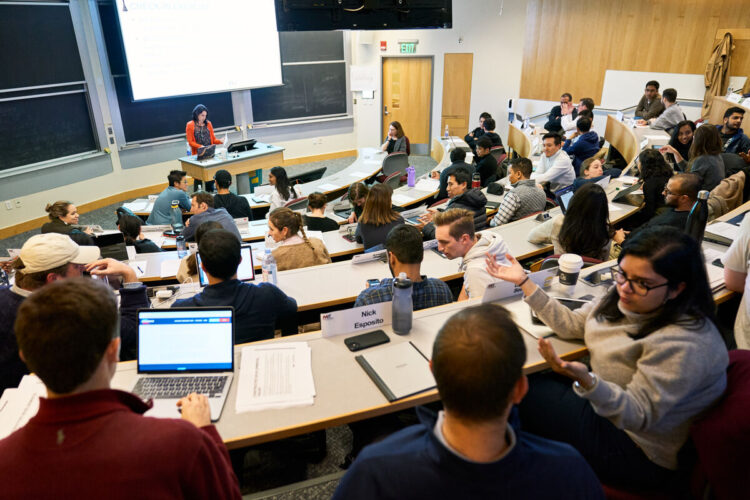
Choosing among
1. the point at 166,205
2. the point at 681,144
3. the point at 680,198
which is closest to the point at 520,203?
the point at 680,198

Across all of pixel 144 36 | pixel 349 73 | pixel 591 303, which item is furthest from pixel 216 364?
pixel 349 73

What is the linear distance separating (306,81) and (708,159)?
748 cm

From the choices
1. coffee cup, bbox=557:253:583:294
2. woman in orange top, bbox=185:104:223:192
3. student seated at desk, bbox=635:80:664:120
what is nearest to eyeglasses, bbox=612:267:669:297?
coffee cup, bbox=557:253:583:294

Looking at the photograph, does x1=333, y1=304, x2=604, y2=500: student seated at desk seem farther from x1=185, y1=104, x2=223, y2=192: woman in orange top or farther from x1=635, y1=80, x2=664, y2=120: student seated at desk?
x1=635, y1=80, x2=664, y2=120: student seated at desk

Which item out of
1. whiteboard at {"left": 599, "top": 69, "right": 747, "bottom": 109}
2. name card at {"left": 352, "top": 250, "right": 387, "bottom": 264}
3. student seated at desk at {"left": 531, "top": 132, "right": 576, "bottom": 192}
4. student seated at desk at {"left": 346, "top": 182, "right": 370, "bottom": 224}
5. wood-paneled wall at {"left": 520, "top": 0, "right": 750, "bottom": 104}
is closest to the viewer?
name card at {"left": 352, "top": 250, "right": 387, "bottom": 264}

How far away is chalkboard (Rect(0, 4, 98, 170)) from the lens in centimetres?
623

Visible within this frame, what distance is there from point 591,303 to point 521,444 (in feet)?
4.55

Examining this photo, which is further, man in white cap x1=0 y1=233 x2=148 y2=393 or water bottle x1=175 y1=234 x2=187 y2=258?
water bottle x1=175 y1=234 x2=187 y2=258

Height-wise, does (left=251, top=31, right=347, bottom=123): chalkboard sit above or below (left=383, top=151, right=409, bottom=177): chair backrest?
above

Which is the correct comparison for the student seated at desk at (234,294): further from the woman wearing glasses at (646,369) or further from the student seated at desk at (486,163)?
the student seated at desk at (486,163)

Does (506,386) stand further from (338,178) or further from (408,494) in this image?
(338,178)

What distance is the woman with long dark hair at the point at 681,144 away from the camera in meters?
5.68

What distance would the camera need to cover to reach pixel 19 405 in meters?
1.82

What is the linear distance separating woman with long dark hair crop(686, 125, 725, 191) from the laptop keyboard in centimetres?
476
